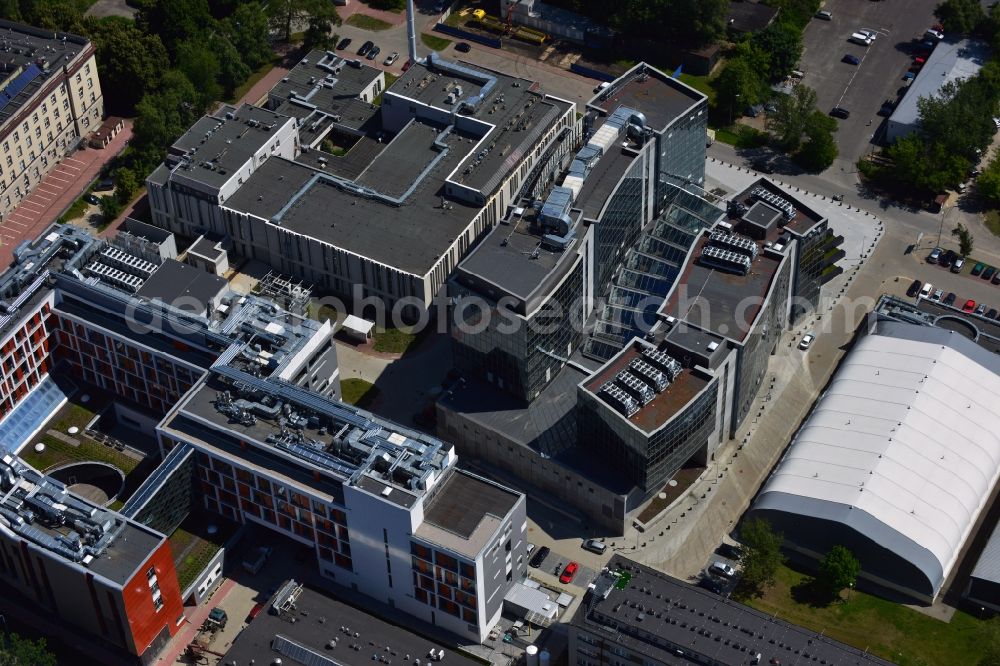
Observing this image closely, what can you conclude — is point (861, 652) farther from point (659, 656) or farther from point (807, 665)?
point (659, 656)

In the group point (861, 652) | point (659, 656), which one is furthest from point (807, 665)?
point (659, 656)

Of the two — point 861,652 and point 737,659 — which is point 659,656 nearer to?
point 737,659

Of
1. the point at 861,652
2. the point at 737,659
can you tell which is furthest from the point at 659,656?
the point at 861,652
